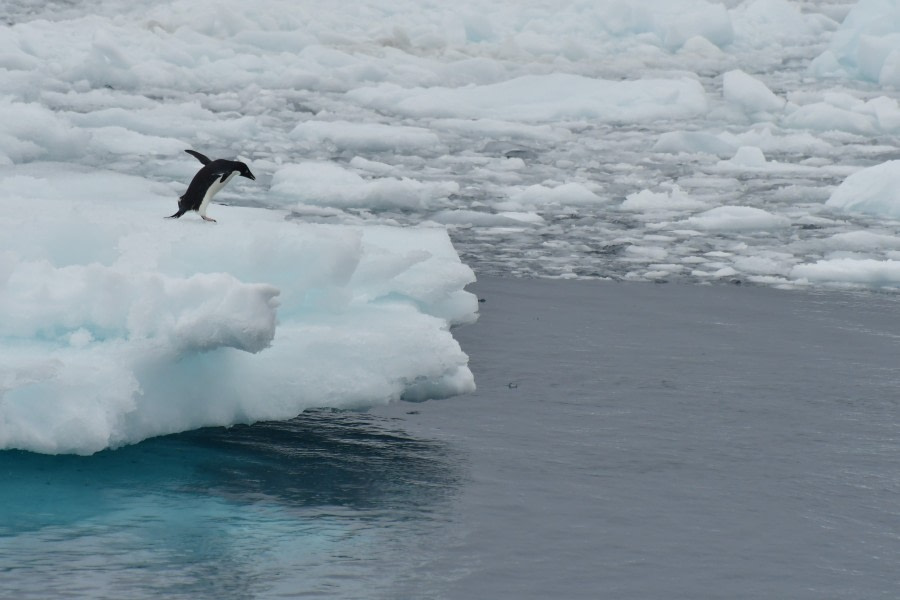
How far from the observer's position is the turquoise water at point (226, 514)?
4.66 meters

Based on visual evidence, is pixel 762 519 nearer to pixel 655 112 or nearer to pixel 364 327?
pixel 364 327

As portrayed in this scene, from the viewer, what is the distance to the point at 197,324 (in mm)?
5641

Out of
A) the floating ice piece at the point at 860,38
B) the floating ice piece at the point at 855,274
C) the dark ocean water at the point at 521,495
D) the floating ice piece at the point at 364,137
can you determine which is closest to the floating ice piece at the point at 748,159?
the floating ice piece at the point at 364,137

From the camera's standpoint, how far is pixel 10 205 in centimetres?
701

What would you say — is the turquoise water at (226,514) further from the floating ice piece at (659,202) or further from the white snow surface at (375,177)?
the floating ice piece at (659,202)

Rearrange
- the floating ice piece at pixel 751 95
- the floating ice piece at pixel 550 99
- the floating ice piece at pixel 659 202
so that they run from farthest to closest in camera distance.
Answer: the floating ice piece at pixel 751 95 → the floating ice piece at pixel 550 99 → the floating ice piece at pixel 659 202

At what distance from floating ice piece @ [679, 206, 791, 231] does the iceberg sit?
5.52 meters

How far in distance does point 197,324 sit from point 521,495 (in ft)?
4.88

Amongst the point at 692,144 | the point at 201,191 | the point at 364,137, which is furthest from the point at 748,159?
the point at 201,191

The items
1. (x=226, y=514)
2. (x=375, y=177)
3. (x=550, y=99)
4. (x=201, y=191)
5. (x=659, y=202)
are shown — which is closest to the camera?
(x=226, y=514)

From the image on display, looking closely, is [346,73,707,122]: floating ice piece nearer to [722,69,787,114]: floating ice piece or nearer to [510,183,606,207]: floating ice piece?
[722,69,787,114]: floating ice piece

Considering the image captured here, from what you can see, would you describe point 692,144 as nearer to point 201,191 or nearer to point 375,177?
point 375,177

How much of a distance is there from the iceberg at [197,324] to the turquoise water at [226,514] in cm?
17

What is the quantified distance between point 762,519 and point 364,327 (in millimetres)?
2026
